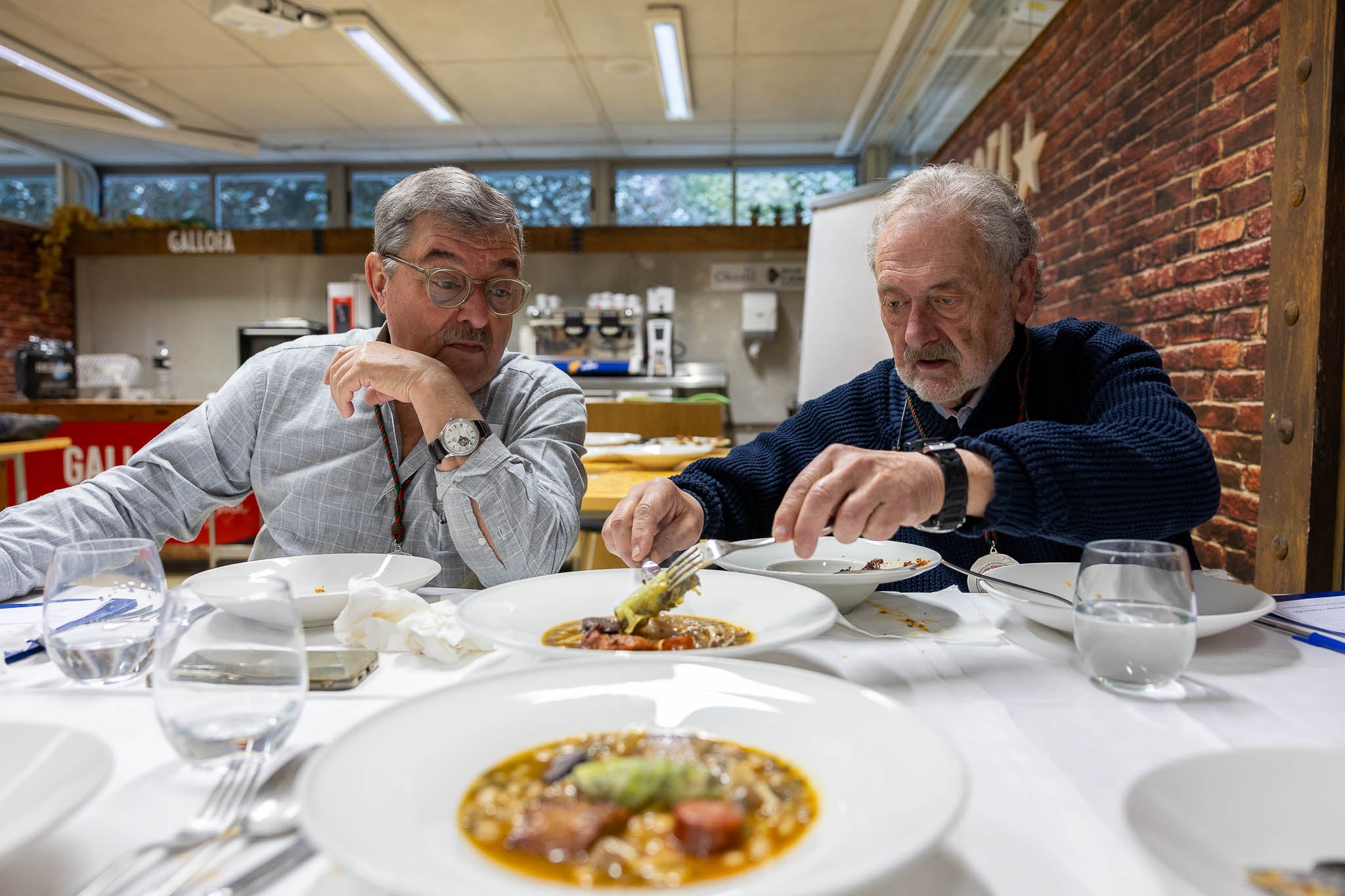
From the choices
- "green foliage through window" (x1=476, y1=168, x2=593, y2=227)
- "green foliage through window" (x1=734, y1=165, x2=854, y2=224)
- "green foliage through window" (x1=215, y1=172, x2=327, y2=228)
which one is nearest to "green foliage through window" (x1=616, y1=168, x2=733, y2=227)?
"green foliage through window" (x1=734, y1=165, x2=854, y2=224)

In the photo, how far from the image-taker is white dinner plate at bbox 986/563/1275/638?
98 centimetres

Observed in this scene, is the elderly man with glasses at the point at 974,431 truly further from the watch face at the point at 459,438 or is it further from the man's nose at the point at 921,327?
the watch face at the point at 459,438

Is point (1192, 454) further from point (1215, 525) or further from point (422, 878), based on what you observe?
point (1215, 525)

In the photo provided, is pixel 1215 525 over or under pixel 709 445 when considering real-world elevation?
under

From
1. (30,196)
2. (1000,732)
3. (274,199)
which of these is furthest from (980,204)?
(30,196)

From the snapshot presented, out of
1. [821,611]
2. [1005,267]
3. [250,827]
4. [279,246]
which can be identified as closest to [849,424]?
[1005,267]

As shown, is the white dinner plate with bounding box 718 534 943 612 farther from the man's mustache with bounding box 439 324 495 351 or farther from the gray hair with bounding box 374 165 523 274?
the gray hair with bounding box 374 165 523 274

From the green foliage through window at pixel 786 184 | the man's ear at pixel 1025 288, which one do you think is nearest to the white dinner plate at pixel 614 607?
the man's ear at pixel 1025 288

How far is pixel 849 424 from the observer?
1969 millimetres

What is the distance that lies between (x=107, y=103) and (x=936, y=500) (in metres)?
8.15

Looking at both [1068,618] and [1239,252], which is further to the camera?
[1239,252]

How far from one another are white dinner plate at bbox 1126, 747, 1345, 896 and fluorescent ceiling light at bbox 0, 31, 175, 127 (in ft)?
24.8

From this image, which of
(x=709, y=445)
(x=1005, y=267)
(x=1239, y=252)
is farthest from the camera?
(x=709, y=445)

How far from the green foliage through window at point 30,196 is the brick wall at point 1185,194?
9776 mm
